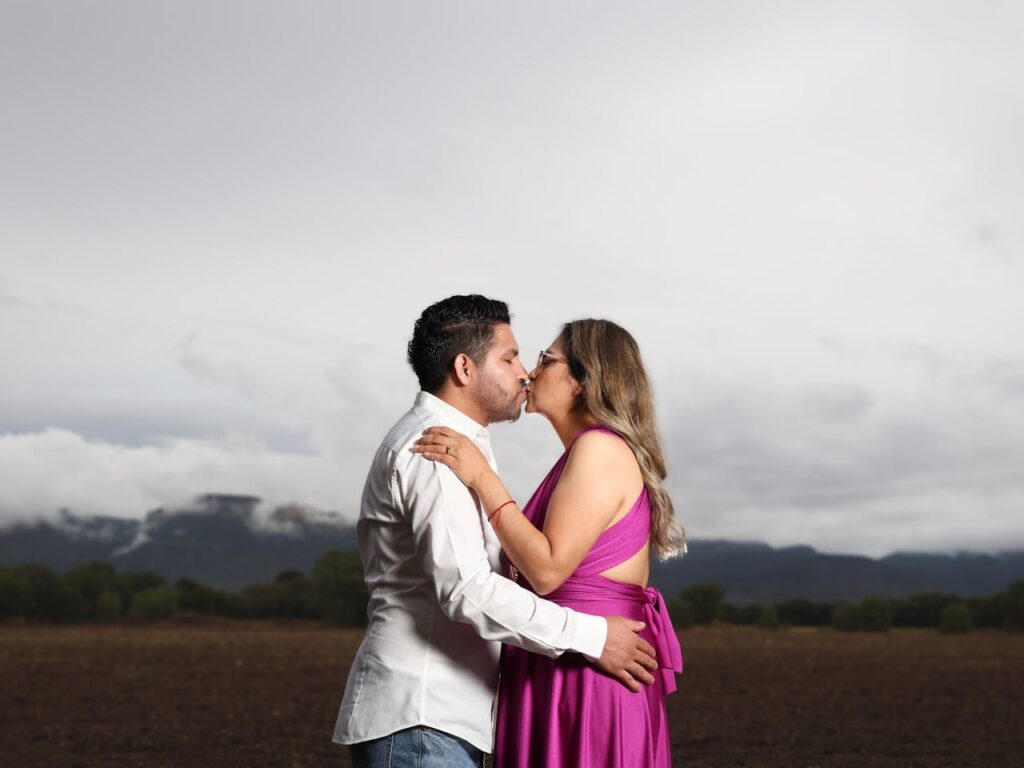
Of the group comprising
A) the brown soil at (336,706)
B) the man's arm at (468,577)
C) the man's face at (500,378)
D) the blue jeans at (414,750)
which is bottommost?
the brown soil at (336,706)

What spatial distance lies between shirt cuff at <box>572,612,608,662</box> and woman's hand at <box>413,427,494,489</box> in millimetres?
509

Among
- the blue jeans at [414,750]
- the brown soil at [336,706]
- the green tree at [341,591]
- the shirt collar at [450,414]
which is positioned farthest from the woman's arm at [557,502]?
the green tree at [341,591]

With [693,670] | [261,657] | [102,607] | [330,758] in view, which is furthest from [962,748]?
[102,607]

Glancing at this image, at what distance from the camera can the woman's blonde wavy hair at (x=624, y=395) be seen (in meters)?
3.66

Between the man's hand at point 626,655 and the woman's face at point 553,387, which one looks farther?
the woman's face at point 553,387

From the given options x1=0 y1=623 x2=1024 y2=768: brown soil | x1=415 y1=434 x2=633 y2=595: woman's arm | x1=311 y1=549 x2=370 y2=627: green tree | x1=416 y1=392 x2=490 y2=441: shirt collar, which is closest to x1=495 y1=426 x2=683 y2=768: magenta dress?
x1=415 y1=434 x2=633 y2=595: woman's arm

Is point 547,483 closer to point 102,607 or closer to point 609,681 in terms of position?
point 609,681

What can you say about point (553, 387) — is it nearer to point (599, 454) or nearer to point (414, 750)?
point (599, 454)

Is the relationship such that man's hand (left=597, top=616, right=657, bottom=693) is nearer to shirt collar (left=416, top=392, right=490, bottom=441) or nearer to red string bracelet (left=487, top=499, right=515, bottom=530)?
red string bracelet (left=487, top=499, right=515, bottom=530)

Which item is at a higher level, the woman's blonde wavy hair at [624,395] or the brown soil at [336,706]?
the woman's blonde wavy hair at [624,395]

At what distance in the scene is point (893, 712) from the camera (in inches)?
599

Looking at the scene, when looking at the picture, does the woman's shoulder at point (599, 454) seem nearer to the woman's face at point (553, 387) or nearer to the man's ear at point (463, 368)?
the woman's face at point (553, 387)

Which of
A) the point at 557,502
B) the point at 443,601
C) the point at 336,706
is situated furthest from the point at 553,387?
the point at 336,706

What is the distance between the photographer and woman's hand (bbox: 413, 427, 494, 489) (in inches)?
125
